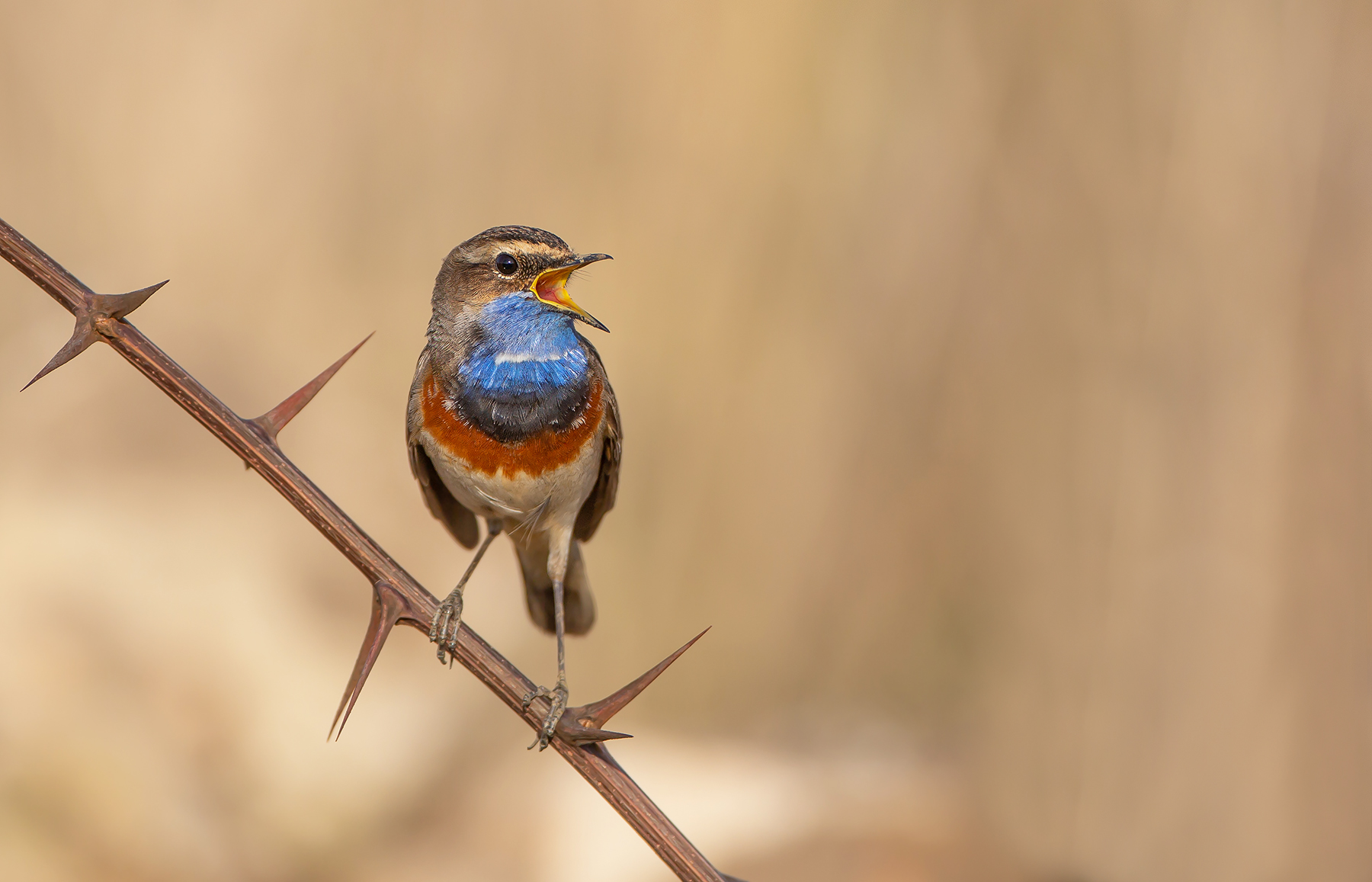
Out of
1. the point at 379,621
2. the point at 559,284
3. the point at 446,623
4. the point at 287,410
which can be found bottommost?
Answer: the point at 379,621

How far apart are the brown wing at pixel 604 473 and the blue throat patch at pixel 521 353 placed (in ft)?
0.40

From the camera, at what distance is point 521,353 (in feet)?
7.77

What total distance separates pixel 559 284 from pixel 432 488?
85 centimetres

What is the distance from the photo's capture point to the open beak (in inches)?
83.3

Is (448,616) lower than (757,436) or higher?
lower

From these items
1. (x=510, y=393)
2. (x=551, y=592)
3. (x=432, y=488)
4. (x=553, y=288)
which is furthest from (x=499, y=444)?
(x=551, y=592)

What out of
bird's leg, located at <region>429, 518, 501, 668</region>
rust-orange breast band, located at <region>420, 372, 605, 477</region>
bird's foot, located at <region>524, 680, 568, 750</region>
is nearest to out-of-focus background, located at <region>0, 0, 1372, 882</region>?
bird's leg, located at <region>429, 518, 501, 668</region>

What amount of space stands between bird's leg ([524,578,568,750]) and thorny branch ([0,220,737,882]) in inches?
4.0

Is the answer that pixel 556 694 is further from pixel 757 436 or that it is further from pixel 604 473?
pixel 757 436

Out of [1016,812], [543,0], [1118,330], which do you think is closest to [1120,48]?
[1118,330]

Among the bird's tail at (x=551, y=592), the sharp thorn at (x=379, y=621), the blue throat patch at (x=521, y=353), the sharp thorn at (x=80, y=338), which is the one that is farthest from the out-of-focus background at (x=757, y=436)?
the sharp thorn at (x=80, y=338)

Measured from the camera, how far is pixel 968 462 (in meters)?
5.13

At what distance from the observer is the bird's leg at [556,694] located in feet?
7.04

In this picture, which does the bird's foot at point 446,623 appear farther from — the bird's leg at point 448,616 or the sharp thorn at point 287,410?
the sharp thorn at point 287,410
